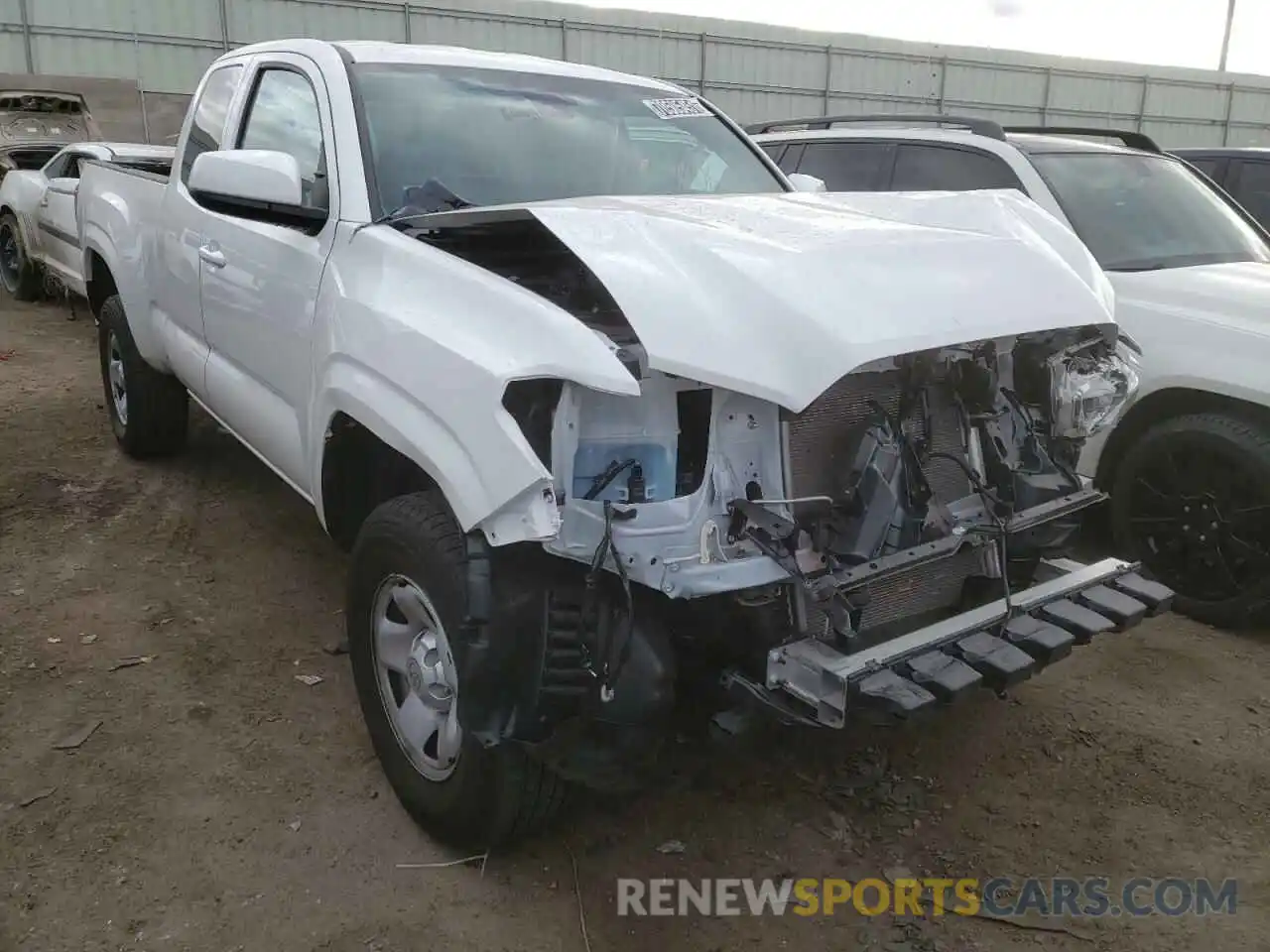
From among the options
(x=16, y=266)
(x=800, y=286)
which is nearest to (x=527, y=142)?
(x=800, y=286)

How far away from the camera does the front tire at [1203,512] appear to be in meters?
3.89

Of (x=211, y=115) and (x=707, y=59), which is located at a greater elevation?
(x=707, y=59)

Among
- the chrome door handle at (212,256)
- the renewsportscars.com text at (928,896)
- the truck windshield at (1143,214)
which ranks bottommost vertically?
the renewsportscars.com text at (928,896)

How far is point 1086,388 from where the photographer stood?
2.87m

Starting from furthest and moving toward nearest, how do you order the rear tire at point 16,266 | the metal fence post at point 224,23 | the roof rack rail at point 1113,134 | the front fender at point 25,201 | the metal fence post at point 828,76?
the metal fence post at point 828,76
the metal fence post at point 224,23
the rear tire at point 16,266
the front fender at point 25,201
the roof rack rail at point 1113,134

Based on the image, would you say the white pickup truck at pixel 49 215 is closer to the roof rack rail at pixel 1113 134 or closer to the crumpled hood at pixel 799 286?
the roof rack rail at pixel 1113 134

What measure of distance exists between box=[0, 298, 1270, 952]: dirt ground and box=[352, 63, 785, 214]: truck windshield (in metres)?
1.74

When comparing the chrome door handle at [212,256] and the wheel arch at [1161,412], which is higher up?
the chrome door handle at [212,256]

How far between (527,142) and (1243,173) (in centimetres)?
567

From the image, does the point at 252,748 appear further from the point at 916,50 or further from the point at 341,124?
the point at 916,50

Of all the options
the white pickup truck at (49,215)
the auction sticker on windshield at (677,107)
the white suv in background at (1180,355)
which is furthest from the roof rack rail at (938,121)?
the white pickup truck at (49,215)

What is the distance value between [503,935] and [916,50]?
22.8m

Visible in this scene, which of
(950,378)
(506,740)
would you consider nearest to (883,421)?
(950,378)

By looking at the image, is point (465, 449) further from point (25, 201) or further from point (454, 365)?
point (25, 201)
